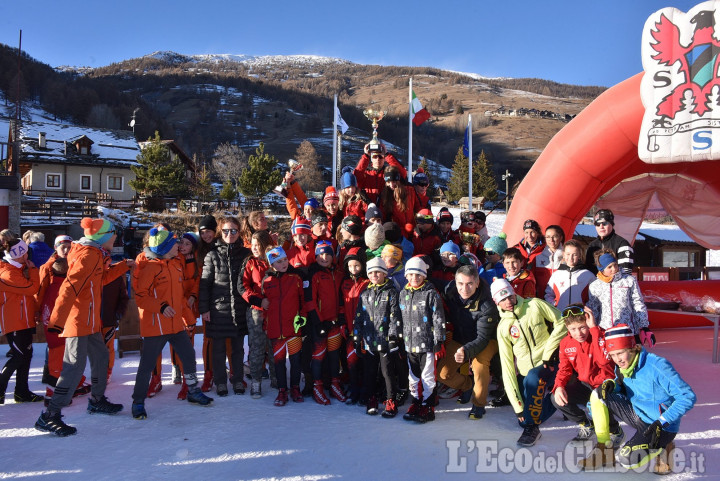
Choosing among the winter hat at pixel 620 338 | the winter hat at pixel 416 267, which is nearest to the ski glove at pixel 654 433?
the winter hat at pixel 620 338

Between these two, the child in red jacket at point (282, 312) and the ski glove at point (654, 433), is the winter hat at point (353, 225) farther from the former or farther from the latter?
the ski glove at point (654, 433)

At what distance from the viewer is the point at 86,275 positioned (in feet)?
12.2

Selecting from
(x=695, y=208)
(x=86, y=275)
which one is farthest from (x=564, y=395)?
(x=695, y=208)

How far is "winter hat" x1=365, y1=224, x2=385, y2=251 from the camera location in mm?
4527

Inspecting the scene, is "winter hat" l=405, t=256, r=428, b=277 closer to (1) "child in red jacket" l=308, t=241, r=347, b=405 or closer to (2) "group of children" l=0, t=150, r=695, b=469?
→ (2) "group of children" l=0, t=150, r=695, b=469

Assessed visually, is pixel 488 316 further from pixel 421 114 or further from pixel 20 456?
pixel 421 114

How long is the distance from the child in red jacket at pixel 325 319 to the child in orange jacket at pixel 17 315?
2540 millimetres

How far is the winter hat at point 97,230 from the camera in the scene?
12.5 ft

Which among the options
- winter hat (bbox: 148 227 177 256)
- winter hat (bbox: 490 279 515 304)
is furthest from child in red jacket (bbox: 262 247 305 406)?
winter hat (bbox: 490 279 515 304)

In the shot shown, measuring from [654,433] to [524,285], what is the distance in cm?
166

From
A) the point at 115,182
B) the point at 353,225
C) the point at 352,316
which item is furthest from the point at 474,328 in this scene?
the point at 115,182

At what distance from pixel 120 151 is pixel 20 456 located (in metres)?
37.5

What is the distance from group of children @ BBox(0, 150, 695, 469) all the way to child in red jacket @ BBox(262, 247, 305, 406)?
0.04 feet

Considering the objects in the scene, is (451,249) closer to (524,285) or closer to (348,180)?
(524,285)
